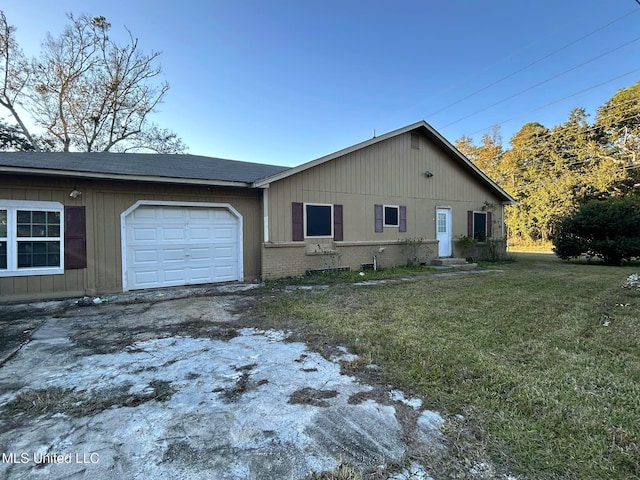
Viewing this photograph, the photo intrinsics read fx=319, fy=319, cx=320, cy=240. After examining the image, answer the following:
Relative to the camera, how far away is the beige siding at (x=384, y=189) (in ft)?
28.9

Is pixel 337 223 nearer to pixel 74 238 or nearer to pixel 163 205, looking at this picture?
pixel 163 205

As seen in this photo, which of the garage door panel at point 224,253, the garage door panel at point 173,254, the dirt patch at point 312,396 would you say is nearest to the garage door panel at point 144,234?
the garage door panel at point 173,254

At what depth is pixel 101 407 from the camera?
2.40 m

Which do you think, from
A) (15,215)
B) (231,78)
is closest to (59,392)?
(15,215)

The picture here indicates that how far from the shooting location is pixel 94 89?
19.1 meters

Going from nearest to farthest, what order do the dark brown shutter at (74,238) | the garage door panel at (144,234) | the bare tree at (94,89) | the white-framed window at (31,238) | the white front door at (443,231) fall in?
the white-framed window at (31,238), the dark brown shutter at (74,238), the garage door panel at (144,234), the white front door at (443,231), the bare tree at (94,89)

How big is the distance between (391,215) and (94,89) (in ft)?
64.8

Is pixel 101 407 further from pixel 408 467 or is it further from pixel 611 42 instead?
pixel 611 42

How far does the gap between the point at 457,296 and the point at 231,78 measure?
12714mm

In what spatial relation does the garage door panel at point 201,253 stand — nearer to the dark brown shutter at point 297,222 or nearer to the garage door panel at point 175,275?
the garage door panel at point 175,275

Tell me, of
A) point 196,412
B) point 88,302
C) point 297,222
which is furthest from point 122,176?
point 196,412

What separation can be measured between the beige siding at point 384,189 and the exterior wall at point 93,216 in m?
2.28

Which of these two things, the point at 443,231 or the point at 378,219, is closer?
the point at 378,219

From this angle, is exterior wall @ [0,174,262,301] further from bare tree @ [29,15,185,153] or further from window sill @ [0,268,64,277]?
bare tree @ [29,15,185,153]
